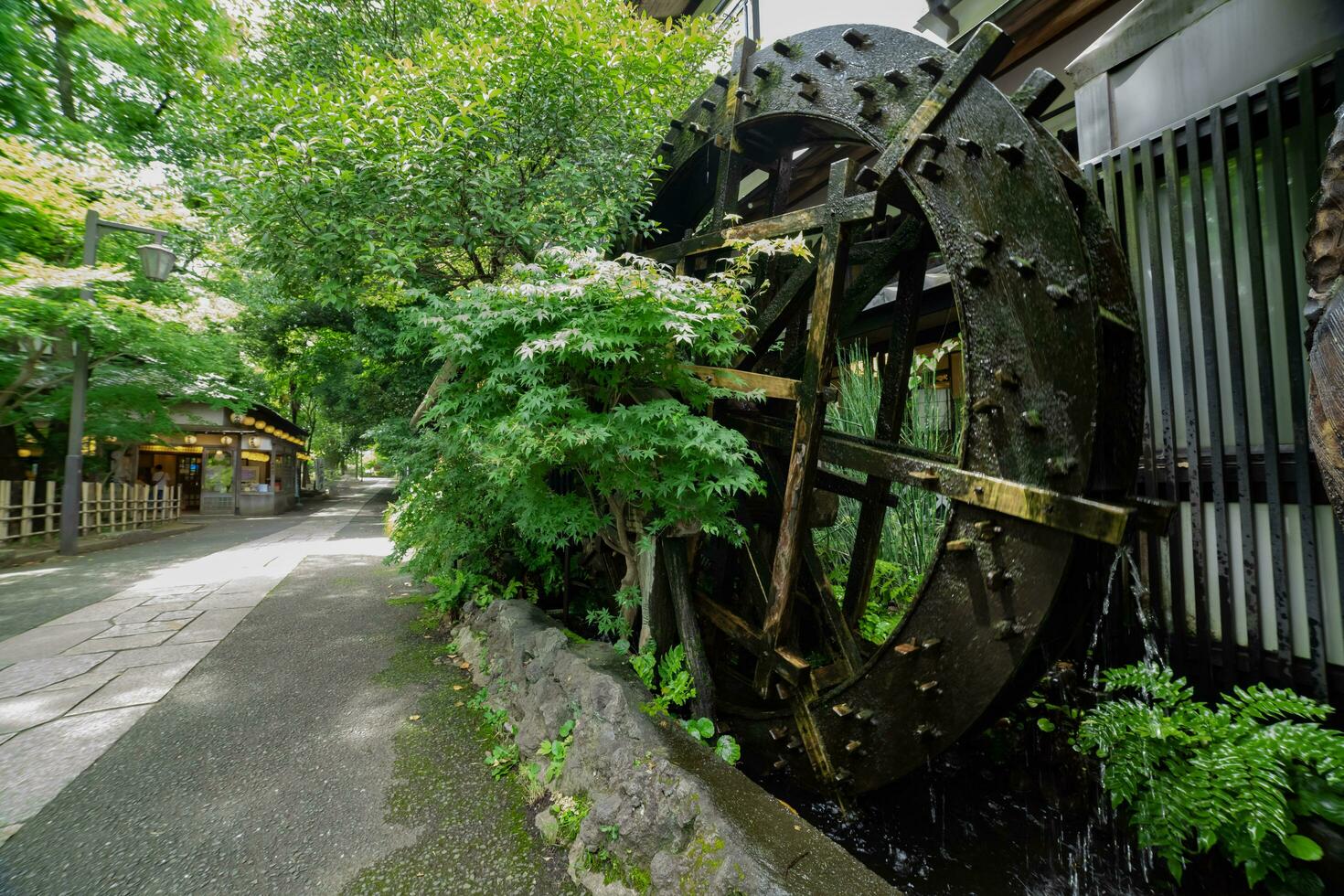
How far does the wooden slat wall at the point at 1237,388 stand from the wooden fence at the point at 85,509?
1371 centimetres

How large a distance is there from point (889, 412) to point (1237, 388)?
4.67 feet

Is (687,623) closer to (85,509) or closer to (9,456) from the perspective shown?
(85,509)

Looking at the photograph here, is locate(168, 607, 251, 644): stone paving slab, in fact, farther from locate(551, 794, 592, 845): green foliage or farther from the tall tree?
locate(551, 794, 592, 845): green foliage

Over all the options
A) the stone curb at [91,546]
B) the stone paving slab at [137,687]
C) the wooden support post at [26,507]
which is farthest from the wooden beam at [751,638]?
the wooden support post at [26,507]

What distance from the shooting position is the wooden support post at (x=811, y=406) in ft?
8.87

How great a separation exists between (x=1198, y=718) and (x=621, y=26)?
19.5 ft

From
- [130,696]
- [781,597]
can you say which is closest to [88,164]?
[130,696]

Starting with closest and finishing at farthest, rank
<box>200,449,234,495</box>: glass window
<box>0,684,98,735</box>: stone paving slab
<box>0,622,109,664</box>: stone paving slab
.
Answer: <box>0,684,98,735</box>: stone paving slab → <box>0,622,109,664</box>: stone paving slab → <box>200,449,234,495</box>: glass window

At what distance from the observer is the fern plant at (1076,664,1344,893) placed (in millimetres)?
1844

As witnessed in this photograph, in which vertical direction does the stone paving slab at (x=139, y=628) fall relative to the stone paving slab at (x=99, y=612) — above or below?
below

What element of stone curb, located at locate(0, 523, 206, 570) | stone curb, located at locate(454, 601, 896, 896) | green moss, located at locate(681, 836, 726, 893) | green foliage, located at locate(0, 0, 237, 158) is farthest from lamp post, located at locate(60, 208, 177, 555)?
green moss, located at locate(681, 836, 726, 893)

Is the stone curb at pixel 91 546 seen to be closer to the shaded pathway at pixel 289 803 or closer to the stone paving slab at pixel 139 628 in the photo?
the stone paving slab at pixel 139 628

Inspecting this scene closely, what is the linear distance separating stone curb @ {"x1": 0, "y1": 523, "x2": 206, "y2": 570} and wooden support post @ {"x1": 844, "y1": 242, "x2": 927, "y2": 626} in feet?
35.4

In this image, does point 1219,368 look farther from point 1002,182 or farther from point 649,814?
point 649,814
